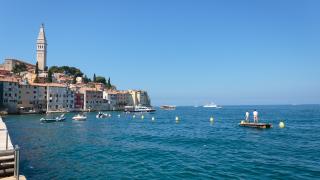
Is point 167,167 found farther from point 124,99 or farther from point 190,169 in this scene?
point 124,99

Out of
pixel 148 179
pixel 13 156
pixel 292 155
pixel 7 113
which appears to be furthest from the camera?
pixel 7 113

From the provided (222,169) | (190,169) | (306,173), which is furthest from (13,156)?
(306,173)

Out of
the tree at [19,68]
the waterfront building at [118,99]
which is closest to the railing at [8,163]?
the waterfront building at [118,99]

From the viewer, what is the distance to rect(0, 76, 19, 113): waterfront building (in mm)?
97000

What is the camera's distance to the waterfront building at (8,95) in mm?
97000

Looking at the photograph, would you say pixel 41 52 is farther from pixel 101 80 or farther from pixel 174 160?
Answer: pixel 174 160

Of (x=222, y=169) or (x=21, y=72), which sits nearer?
(x=222, y=169)

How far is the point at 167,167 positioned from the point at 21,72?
135 meters

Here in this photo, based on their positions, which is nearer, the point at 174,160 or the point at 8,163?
the point at 8,163

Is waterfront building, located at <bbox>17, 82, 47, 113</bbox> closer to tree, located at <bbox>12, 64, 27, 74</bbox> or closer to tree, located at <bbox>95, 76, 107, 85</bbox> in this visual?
tree, located at <bbox>12, 64, 27, 74</bbox>

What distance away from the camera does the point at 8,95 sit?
98375 millimetres

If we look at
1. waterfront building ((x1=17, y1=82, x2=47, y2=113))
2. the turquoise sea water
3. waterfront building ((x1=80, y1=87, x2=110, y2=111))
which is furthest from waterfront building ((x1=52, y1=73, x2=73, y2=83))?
the turquoise sea water

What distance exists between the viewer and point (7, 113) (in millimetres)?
96312

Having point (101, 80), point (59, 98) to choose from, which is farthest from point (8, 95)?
point (101, 80)
